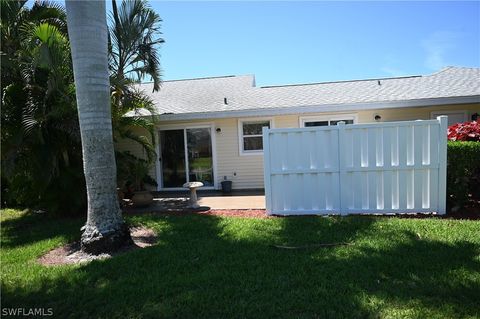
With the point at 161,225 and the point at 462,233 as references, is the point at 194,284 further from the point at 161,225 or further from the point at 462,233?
the point at 462,233

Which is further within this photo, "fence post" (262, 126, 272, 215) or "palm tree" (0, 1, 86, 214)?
"fence post" (262, 126, 272, 215)

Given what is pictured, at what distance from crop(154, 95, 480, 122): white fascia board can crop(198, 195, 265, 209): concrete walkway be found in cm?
275

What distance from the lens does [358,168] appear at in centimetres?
734

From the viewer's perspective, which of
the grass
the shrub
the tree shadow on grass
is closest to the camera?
the grass

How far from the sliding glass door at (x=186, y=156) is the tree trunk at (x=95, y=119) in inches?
275

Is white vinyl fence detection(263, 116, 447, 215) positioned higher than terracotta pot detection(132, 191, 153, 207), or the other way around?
white vinyl fence detection(263, 116, 447, 215)

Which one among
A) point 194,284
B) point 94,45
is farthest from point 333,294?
point 94,45

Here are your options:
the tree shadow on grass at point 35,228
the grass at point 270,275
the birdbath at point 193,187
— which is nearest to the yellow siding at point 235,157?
the birdbath at point 193,187

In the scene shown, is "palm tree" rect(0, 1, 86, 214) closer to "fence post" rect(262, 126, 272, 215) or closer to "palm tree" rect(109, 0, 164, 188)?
"palm tree" rect(109, 0, 164, 188)

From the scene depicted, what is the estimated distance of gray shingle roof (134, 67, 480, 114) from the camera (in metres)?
12.0

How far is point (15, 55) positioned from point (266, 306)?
25.7ft

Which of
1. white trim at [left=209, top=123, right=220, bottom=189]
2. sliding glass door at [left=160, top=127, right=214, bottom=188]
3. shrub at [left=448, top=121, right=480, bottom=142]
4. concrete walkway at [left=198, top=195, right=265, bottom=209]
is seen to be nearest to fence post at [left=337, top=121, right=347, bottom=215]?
concrete walkway at [left=198, top=195, right=265, bottom=209]

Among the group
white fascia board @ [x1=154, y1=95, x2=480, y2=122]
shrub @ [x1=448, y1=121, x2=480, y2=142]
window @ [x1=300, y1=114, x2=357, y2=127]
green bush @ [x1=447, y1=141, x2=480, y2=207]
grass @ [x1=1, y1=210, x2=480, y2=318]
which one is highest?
white fascia board @ [x1=154, y1=95, x2=480, y2=122]

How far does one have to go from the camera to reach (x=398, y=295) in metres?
3.76
